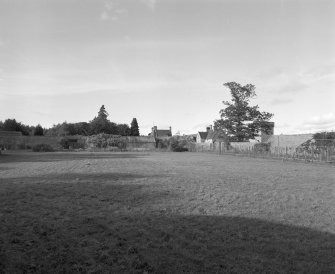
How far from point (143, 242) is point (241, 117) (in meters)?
43.4

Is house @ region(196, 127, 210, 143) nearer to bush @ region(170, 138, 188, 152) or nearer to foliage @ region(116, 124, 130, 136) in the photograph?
foliage @ region(116, 124, 130, 136)

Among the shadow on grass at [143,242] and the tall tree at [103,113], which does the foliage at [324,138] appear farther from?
the tall tree at [103,113]

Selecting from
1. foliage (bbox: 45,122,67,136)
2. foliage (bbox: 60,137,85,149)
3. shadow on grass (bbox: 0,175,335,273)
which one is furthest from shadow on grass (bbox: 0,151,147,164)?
foliage (bbox: 45,122,67,136)

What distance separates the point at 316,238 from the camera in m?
5.35

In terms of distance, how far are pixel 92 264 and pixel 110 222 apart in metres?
1.87

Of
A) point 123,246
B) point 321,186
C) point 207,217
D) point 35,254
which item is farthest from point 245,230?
point 321,186

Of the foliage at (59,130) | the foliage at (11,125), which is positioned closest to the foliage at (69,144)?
the foliage at (59,130)

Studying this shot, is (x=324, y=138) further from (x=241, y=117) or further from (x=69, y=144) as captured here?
(x=69, y=144)

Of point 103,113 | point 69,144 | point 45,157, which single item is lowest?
point 45,157

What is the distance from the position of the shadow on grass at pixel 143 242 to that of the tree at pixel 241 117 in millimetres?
40780

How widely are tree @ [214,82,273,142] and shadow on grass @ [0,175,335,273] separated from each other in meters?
40.8

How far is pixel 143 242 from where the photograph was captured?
4.91 m

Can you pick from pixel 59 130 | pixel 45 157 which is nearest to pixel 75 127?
pixel 59 130

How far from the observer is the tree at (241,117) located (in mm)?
46781
